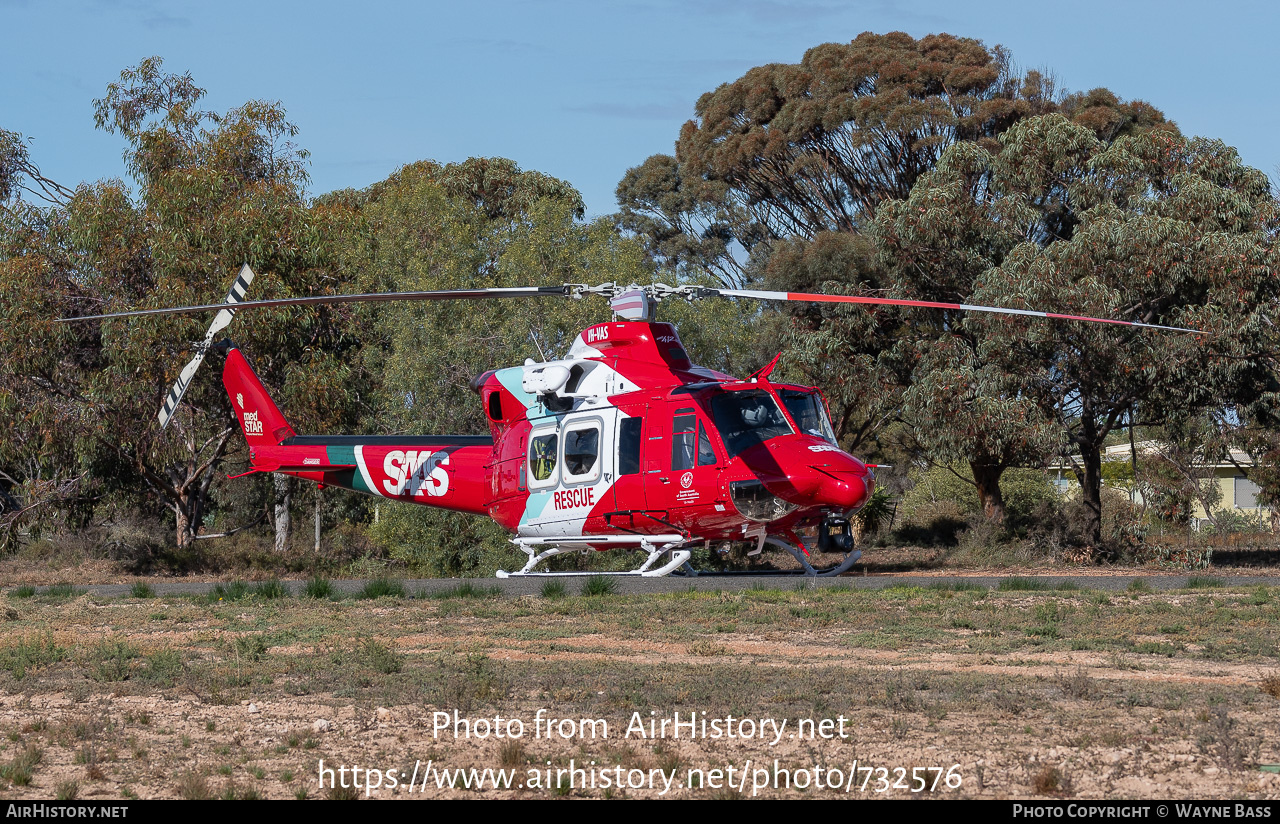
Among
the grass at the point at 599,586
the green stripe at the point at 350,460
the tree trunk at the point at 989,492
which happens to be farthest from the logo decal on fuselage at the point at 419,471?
the tree trunk at the point at 989,492

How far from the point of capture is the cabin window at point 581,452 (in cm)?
1750

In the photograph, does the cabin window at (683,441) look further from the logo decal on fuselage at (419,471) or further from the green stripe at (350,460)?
the green stripe at (350,460)

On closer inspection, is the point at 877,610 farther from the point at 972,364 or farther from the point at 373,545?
the point at 373,545

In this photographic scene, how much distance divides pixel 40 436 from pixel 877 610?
68.6 feet

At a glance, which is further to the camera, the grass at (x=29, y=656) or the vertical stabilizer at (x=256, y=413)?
the vertical stabilizer at (x=256, y=413)

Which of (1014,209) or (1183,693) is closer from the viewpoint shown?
(1183,693)

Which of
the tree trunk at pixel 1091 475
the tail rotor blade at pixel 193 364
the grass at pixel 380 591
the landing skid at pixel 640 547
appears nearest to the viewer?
the grass at pixel 380 591

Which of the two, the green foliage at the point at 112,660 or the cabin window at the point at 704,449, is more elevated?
the cabin window at the point at 704,449

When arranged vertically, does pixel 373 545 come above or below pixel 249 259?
below

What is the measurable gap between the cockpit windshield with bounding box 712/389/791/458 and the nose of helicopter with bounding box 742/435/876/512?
0.21m

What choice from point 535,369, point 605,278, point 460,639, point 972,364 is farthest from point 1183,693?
point 605,278

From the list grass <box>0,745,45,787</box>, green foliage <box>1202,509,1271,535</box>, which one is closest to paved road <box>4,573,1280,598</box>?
grass <box>0,745,45,787</box>

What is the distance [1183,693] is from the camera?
25.4 ft

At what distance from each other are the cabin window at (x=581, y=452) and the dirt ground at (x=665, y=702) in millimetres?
4282
